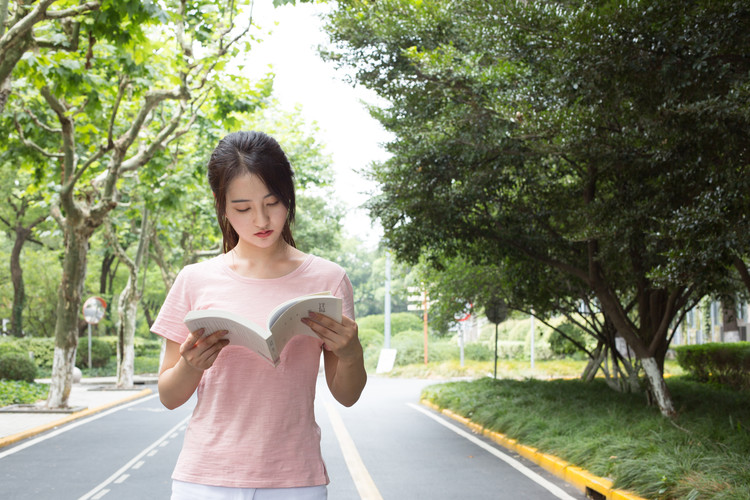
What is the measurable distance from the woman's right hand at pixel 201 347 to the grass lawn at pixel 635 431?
510 centimetres

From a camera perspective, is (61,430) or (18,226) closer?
(61,430)

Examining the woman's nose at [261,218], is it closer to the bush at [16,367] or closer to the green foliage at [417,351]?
the bush at [16,367]

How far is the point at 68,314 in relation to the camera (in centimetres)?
1658

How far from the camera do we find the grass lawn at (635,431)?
6.88m

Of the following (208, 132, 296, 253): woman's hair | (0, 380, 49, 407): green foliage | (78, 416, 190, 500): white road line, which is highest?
(208, 132, 296, 253): woman's hair

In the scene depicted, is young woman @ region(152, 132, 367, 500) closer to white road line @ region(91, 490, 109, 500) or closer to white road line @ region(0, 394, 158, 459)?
white road line @ region(91, 490, 109, 500)

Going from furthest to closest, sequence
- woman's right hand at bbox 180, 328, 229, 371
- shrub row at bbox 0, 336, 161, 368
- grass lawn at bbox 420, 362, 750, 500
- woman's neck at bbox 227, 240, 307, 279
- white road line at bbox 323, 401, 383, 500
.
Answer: shrub row at bbox 0, 336, 161, 368 < white road line at bbox 323, 401, 383, 500 < grass lawn at bbox 420, 362, 750, 500 < woman's neck at bbox 227, 240, 307, 279 < woman's right hand at bbox 180, 328, 229, 371

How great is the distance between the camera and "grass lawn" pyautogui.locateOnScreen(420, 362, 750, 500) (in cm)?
688

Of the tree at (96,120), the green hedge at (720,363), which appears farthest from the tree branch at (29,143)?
the green hedge at (720,363)

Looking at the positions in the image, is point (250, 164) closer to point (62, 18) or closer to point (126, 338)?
point (62, 18)

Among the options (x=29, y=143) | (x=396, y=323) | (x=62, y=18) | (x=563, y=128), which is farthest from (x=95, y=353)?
(x=563, y=128)

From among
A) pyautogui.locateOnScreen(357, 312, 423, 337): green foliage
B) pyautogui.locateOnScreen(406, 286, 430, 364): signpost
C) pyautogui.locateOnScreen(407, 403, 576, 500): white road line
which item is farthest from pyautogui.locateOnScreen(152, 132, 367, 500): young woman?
pyautogui.locateOnScreen(357, 312, 423, 337): green foliage

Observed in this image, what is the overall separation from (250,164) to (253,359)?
591mm

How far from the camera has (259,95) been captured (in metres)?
17.9
